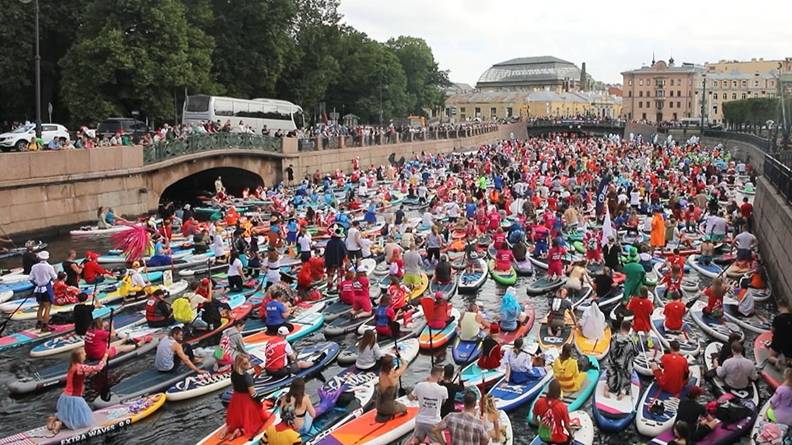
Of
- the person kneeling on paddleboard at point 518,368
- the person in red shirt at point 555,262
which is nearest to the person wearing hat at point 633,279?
the person in red shirt at point 555,262

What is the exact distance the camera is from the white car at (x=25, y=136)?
3366cm

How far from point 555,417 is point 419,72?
321 feet

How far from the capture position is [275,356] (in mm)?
14961

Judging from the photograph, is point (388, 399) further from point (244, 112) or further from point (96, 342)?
point (244, 112)

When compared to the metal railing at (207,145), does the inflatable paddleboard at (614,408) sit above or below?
below

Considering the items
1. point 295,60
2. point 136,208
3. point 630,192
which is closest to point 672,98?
point 295,60

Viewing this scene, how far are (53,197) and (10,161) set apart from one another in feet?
8.15

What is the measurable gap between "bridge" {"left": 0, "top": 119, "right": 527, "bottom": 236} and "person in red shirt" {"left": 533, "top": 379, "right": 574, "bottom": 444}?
25.1m

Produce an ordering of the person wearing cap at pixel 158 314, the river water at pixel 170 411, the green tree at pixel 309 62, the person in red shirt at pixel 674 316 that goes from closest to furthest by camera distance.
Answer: the river water at pixel 170 411
the person in red shirt at pixel 674 316
the person wearing cap at pixel 158 314
the green tree at pixel 309 62

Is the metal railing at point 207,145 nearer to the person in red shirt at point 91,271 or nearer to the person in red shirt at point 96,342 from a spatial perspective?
the person in red shirt at point 91,271

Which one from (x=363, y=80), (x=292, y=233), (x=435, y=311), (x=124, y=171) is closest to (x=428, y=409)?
(x=435, y=311)

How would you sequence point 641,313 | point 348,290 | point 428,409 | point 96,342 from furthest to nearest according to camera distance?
point 348,290 < point 641,313 < point 96,342 < point 428,409

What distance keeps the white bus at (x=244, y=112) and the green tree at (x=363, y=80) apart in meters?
21.7

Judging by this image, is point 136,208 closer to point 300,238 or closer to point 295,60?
point 300,238
